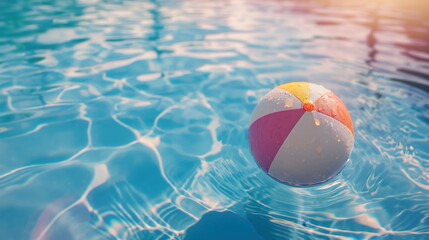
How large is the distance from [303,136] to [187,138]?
1700mm

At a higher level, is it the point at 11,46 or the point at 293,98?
the point at 293,98

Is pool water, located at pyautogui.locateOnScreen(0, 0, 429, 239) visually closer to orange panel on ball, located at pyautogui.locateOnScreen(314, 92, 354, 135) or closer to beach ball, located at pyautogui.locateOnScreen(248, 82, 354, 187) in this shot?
beach ball, located at pyautogui.locateOnScreen(248, 82, 354, 187)

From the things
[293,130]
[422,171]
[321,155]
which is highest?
[293,130]

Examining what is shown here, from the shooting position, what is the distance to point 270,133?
95.9 inches

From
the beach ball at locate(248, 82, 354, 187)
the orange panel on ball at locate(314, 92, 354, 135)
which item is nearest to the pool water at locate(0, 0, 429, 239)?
the beach ball at locate(248, 82, 354, 187)

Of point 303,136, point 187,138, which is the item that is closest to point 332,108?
point 303,136

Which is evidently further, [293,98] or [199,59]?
[199,59]

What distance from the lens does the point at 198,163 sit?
325cm

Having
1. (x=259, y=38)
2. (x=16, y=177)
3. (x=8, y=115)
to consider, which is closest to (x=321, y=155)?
(x=16, y=177)

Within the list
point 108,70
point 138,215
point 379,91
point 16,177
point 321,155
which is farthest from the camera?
point 108,70

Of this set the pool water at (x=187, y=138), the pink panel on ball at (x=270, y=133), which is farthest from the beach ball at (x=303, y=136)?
the pool water at (x=187, y=138)

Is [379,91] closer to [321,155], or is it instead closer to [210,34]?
[321,155]

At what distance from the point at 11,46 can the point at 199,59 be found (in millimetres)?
3926

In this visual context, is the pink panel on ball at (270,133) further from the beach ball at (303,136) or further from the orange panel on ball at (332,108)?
the orange panel on ball at (332,108)
